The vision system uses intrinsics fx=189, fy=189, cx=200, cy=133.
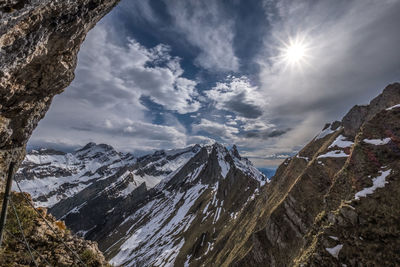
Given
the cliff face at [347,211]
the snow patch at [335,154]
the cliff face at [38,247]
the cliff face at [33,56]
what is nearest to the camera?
the cliff face at [38,247]

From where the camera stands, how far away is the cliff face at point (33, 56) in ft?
34.1

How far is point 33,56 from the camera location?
12055 millimetres

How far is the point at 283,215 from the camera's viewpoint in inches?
1296

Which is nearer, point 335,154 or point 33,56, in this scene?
point 33,56

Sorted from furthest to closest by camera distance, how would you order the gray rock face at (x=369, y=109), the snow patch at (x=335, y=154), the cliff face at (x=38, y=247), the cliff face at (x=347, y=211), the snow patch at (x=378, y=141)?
the gray rock face at (x=369, y=109) < the snow patch at (x=335, y=154) < the snow patch at (x=378, y=141) < the cliff face at (x=347, y=211) < the cliff face at (x=38, y=247)

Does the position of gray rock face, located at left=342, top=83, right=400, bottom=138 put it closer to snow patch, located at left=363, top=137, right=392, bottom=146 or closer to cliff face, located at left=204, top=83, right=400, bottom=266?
cliff face, located at left=204, top=83, right=400, bottom=266

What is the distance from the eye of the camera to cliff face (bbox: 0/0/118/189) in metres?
10.4

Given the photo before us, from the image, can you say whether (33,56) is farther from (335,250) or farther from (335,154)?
(335,154)

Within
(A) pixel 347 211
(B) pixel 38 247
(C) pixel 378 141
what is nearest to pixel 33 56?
(B) pixel 38 247

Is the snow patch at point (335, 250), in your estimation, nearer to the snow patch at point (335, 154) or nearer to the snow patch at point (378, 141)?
the snow patch at point (378, 141)

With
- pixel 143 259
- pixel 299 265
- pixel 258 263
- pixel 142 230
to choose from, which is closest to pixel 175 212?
pixel 142 230

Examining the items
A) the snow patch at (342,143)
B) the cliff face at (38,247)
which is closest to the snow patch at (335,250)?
the cliff face at (38,247)

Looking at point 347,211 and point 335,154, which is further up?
point 335,154

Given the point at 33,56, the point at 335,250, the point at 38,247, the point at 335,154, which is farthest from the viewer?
the point at 335,154
